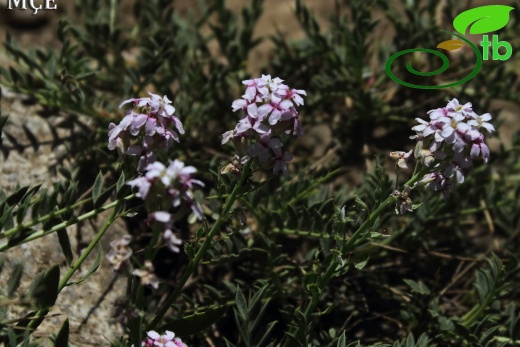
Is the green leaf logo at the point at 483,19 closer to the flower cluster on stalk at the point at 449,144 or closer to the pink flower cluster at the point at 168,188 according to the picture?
the flower cluster on stalk at the point at 449,144

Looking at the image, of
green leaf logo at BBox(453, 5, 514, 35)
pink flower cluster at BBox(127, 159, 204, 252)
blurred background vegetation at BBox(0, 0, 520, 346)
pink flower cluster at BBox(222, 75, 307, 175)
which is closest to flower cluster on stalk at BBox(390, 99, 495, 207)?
blurred background vegetation at BBox(0, 0, 520, 346)

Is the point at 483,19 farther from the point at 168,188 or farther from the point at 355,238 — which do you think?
the point at 168,188

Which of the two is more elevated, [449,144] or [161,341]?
[449,144]

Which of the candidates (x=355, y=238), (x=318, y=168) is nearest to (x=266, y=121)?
(x=355, y=238)

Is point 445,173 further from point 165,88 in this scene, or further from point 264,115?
point 165,88

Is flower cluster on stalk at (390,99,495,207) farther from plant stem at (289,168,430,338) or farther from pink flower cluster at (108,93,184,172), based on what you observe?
pink flower cluster at (108,93,184,172)

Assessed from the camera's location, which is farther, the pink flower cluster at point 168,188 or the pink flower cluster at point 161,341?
the pink flower cluster at point 161,341

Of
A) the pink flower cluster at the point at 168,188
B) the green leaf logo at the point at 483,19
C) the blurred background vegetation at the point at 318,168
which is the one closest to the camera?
the pink flower cluster at the point at 168,188

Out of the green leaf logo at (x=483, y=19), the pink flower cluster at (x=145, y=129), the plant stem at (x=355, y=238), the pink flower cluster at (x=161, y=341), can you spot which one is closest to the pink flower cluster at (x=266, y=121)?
the pink flower cluster at (x=145, y=129)
